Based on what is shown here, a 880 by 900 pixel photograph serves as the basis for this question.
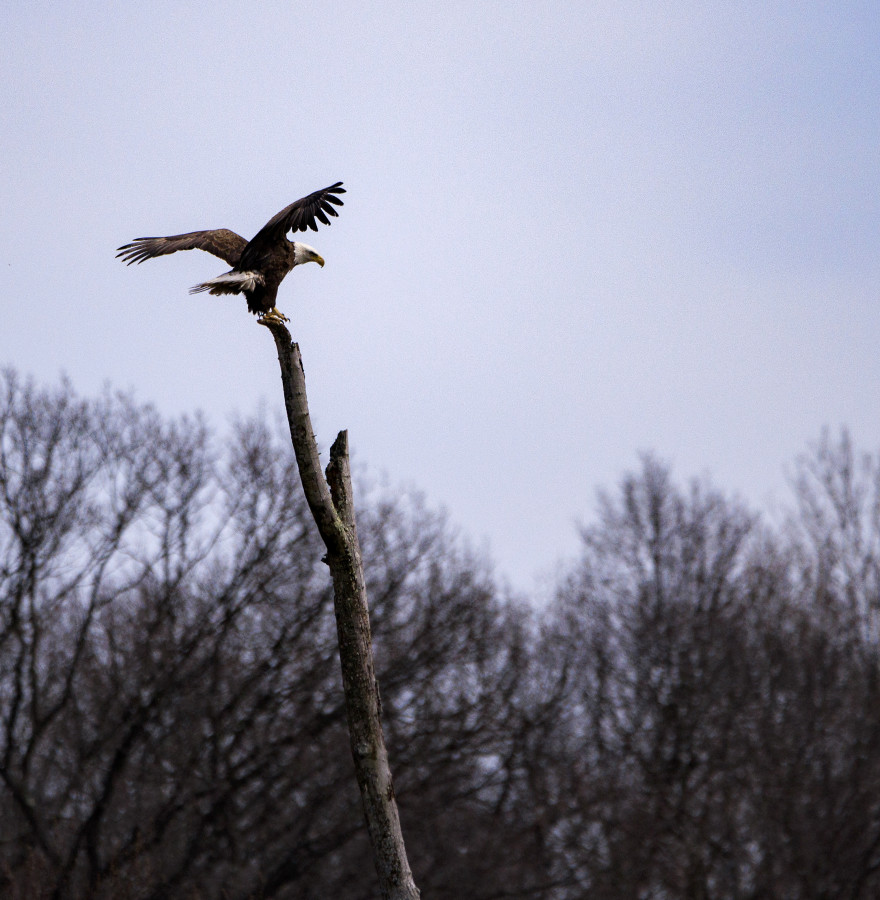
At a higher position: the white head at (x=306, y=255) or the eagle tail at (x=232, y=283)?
the white head at (x=306, y=255)

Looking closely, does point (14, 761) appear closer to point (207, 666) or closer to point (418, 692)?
point (207, 666)

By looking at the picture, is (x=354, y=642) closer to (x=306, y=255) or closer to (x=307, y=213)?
(x=307, y=213)

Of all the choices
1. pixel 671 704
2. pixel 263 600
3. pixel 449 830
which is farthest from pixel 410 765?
pixel 671 704

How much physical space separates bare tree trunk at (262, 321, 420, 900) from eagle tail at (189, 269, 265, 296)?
1425 mm

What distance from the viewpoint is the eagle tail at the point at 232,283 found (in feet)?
25.0

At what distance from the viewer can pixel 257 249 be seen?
7973mm

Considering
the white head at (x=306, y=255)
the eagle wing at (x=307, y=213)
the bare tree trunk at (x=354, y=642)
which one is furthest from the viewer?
the white head at (x=306, y=255)

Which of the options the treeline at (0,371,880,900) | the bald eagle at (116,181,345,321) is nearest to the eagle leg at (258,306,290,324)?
the bald eagle at (116,181,345,321)

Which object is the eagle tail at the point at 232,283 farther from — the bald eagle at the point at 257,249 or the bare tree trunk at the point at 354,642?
the bare tree trunk at the point at 354,642

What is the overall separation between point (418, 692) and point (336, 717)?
194 cm

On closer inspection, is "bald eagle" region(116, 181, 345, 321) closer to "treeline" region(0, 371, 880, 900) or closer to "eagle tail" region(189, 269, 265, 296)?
"eagle tail" region(189, 269, 265, 296)

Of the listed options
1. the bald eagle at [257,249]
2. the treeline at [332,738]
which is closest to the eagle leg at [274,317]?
the bald eagle at [257,249]

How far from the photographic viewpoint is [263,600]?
22.7 meters

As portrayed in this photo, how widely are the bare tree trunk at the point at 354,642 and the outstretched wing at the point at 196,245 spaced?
83.9 inches
